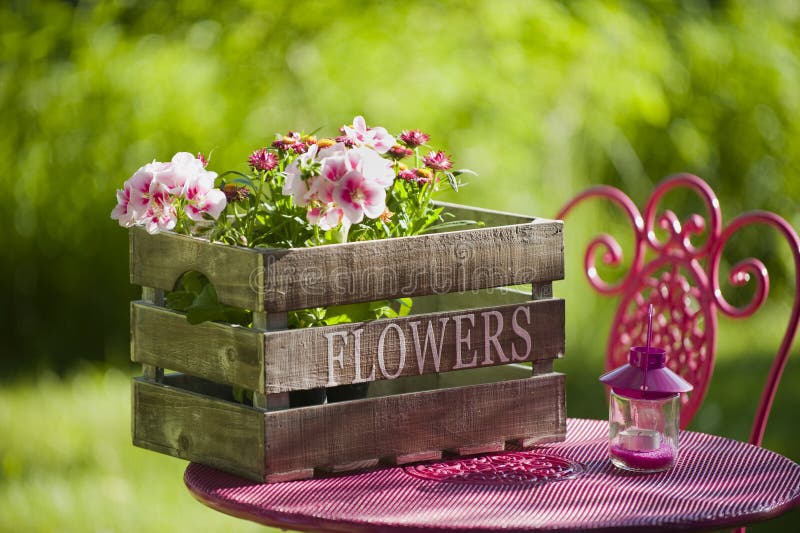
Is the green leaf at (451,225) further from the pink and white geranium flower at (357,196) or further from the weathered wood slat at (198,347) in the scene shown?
the weathered wood slat at (198,347)

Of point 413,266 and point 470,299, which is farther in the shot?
point 470,299

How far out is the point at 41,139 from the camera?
20.4 feet

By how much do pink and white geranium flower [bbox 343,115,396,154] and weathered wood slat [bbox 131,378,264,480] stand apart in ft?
1.53

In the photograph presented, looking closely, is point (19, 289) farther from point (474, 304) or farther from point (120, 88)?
point (474, 304)

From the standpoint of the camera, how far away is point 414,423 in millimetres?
2070

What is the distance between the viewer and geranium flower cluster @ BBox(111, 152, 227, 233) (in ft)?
6.61

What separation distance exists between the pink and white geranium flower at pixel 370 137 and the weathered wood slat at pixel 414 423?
40cm

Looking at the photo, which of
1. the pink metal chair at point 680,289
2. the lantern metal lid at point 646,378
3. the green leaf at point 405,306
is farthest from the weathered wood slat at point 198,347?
the pink metal chair at point 680,289

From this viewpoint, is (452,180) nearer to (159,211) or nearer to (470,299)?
(470,299)

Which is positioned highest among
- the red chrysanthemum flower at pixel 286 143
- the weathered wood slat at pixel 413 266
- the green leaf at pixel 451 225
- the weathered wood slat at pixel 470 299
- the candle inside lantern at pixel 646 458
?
the red chrysanthemum flower at pixel 286 143

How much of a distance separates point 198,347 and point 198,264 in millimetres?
129

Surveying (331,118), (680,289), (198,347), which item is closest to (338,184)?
(198,347)

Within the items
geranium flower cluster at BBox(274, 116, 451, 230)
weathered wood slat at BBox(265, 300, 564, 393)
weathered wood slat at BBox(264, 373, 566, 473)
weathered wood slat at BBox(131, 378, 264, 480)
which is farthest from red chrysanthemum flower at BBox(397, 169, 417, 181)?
weathered wood slat at BBox(131, 378, 264, 480)

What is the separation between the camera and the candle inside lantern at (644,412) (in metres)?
2.03
